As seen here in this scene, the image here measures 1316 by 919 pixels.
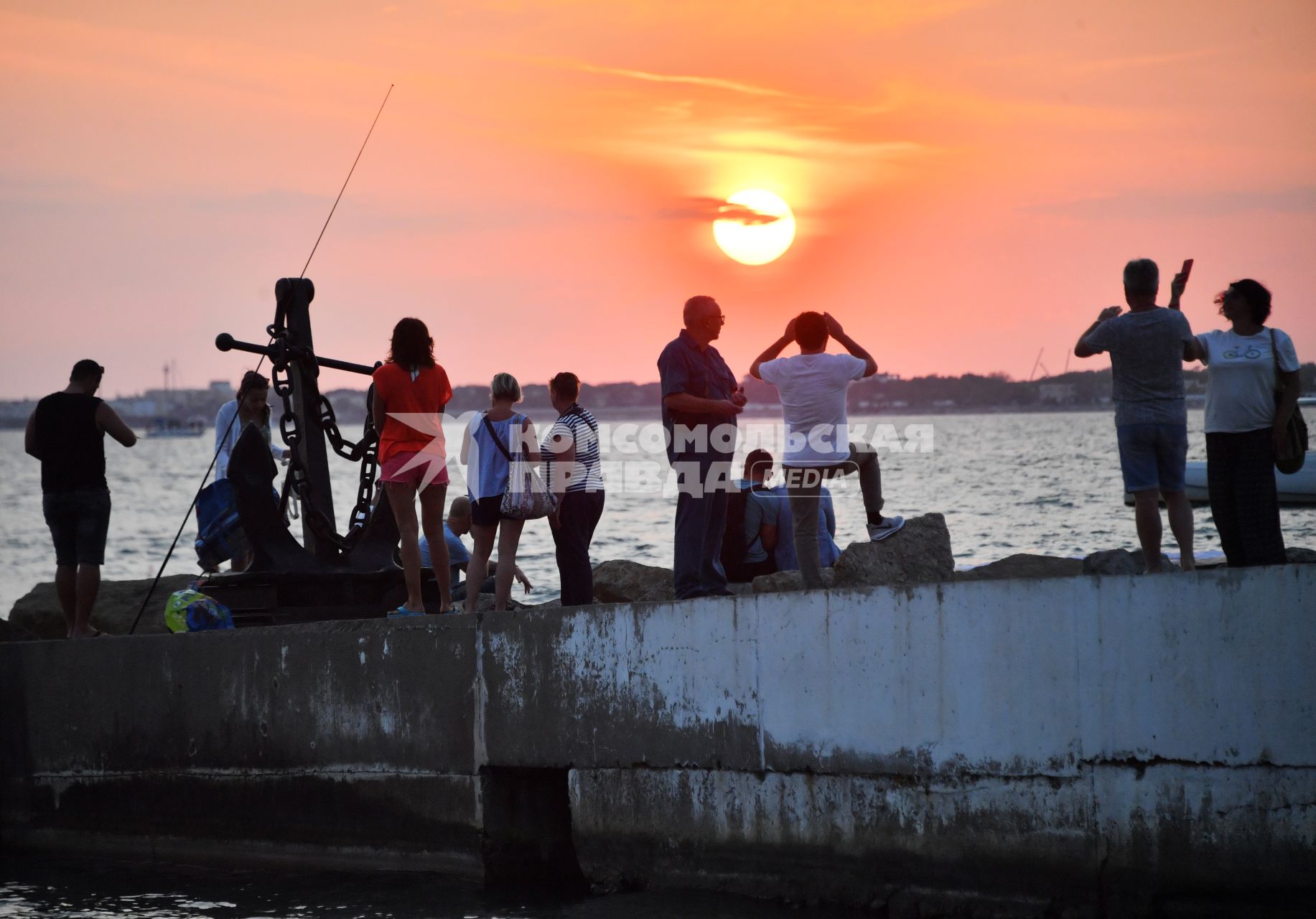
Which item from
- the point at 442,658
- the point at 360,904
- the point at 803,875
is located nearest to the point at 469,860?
the point at 360,904

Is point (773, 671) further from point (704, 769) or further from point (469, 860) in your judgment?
point (469, 860)

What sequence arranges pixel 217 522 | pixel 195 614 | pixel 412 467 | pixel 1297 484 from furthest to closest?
1. pixel 1297 484
2. pixel 217 522
3. pixel 195 614
4. pixel 412 467

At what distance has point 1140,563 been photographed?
879 cm

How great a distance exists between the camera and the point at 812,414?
7512 millimetres

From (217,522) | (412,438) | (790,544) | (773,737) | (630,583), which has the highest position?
(412,438)

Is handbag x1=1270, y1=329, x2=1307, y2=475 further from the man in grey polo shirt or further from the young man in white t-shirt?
the young man in white t-shirt

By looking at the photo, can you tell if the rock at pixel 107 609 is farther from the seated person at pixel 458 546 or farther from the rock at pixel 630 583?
the rock at pixel 630 583

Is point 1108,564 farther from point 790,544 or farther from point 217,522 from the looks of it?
point 217,522

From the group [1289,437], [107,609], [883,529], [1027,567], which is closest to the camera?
[1289,437]

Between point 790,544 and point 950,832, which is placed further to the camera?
point 790,544

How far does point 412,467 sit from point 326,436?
1744 millimetres

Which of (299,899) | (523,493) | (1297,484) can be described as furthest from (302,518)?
(1297,484)

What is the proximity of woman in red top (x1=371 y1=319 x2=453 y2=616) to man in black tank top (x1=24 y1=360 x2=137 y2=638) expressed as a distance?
5.56 feet

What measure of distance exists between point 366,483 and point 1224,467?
16.5 feet
